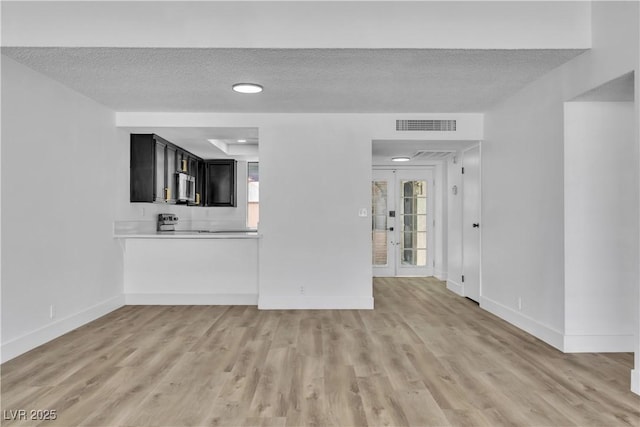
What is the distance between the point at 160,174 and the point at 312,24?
351cm

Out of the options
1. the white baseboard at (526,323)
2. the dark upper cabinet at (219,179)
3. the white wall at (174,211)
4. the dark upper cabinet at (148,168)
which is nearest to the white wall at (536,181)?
the white baseboard at (526,323)

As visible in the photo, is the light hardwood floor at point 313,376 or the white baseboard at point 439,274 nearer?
the light hardwood floor at point 313,376

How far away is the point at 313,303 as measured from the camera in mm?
5133

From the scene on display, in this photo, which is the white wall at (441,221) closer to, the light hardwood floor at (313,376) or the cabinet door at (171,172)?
the light hardwood floor at (313,376)

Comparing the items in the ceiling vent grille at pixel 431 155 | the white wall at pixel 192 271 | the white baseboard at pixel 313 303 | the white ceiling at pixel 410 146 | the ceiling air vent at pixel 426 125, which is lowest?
the white baseboard at pixel 313 303

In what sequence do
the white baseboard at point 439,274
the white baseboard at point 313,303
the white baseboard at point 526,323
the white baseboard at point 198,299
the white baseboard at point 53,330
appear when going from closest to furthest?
the white baseboard at point 53,330
the white baseboard at point 526,323
the white baseboard at point 313,303
the white baseboard at point 198,299
the white baseboard at point 439,274

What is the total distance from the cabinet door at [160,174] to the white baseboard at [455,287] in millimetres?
4423

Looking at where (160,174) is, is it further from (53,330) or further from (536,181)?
(536,181)

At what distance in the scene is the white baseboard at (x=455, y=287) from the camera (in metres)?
6.09

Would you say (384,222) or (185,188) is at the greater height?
(185,188)

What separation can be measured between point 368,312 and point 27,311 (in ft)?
11.1

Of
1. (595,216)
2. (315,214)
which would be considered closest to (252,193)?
(315,214)

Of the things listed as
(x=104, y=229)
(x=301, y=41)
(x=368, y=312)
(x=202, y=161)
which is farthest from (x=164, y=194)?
(x=301, y=41)

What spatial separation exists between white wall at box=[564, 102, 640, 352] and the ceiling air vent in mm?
1780
